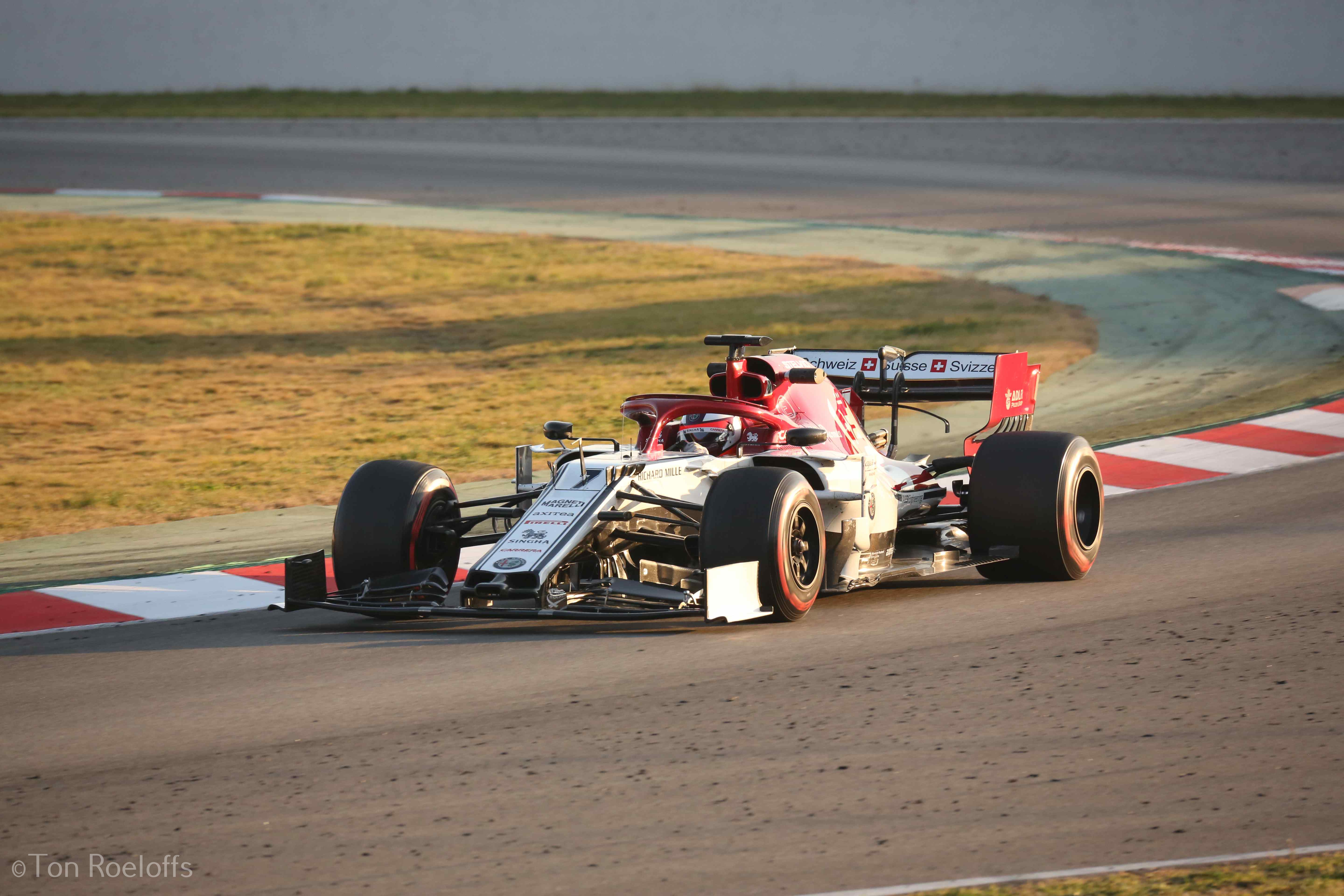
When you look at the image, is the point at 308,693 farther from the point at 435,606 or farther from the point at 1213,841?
the point at 1213,841

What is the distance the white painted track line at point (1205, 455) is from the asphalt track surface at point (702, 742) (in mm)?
2609

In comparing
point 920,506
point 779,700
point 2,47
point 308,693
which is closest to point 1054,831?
point 779,700

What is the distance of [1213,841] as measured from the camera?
4531mm

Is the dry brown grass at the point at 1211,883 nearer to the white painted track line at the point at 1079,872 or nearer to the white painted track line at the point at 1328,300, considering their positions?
the white painted track line at the point at 1079,872

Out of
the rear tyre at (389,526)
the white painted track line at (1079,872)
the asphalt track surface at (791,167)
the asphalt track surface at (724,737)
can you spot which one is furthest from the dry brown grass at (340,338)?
the white painted track line at (1079,872)

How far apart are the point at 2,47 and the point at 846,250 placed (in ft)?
81.0

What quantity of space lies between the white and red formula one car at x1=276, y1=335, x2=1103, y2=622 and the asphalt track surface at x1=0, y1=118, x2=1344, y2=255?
490 inches

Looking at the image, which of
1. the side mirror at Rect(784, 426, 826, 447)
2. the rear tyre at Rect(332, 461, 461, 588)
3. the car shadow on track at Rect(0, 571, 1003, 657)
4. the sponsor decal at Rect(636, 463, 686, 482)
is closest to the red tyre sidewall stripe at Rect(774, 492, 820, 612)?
the car shadow on track at Rect(0, 571, 1003, 657)

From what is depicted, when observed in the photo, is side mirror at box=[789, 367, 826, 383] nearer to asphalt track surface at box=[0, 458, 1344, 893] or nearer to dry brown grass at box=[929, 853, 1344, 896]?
asphalt track surface at box=[0, 458, 1344, 893]

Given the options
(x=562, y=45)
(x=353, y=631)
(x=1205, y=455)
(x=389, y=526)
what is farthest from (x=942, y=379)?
(x=562, y=45)

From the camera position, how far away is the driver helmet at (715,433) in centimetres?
775

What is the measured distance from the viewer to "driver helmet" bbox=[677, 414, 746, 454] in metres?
7.75

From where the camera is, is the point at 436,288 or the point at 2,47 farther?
the point at 2,47

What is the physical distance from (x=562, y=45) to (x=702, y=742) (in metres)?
32.8
